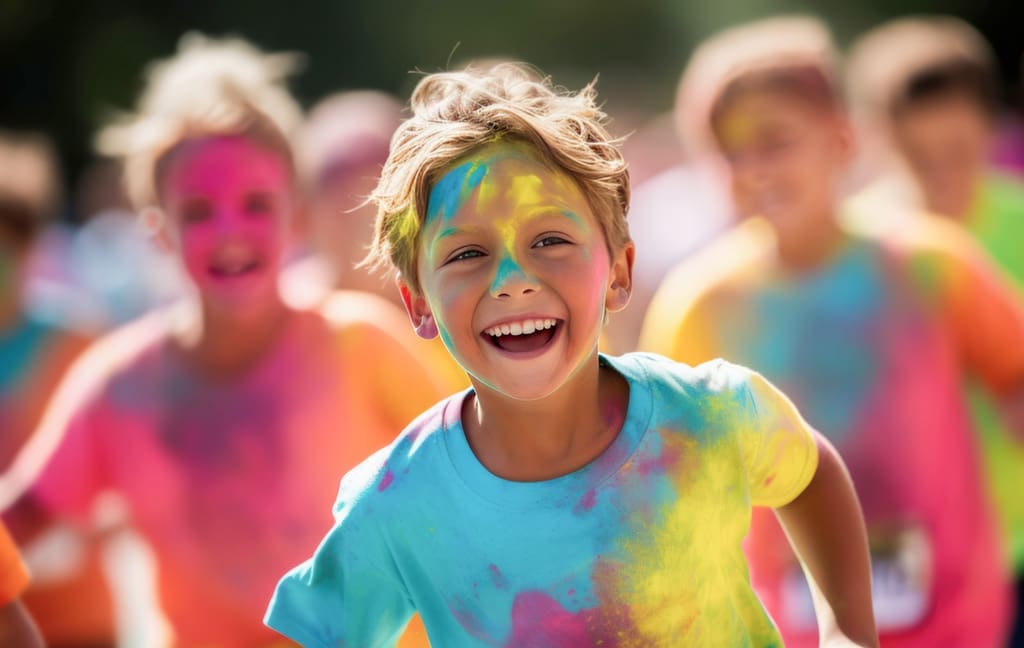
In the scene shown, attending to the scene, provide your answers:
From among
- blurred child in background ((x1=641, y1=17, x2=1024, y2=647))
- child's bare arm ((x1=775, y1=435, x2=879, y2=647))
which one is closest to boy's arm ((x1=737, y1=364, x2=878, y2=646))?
child's bare arm ((x1=775, y1=435, x2=879, y2=647))

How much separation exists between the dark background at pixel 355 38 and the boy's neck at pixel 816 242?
10.9 m

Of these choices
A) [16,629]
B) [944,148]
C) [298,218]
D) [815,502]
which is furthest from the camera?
[944,148]

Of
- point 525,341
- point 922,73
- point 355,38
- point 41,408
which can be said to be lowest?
point 525,341

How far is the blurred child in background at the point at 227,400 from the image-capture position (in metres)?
3.70

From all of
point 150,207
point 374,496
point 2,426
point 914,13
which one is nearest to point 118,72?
point 914,13

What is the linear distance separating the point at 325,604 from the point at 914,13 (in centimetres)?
1365

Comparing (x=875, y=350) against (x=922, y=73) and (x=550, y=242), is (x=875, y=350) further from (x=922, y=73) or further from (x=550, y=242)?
(x=922, y=73)

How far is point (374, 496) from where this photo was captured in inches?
94.6

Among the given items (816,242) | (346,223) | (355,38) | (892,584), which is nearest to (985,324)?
(816,242)

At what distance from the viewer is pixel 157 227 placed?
3.90 m

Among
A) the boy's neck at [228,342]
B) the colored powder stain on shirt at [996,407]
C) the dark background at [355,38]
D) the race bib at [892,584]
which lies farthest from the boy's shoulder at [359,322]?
the dark background at [355,38]

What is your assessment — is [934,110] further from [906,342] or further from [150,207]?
[150,207]

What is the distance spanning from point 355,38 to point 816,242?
42.7 ft

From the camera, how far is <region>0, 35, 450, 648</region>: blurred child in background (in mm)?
3703
